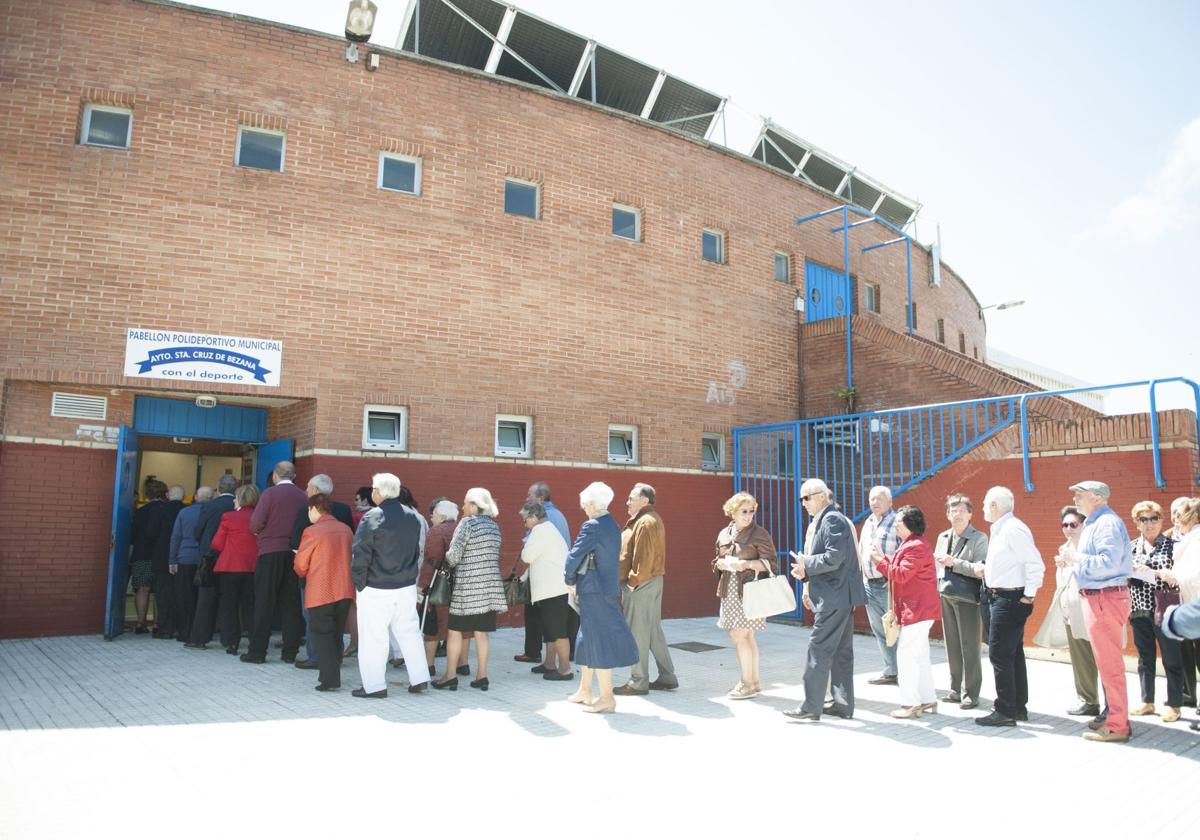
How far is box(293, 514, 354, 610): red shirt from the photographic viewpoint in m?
7.43


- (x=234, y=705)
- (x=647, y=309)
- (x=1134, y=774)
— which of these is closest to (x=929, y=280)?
(x=647, y=309)

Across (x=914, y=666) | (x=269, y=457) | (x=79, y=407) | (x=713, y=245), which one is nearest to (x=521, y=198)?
(x=713, y=245)

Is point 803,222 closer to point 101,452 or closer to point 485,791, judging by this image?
point 101,452

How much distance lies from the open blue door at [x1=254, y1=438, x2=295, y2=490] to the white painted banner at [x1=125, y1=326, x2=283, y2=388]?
3.62 feet

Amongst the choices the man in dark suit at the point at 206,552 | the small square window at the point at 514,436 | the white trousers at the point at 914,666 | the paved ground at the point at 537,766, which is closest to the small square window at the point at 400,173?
the small square window at the point at 514,436

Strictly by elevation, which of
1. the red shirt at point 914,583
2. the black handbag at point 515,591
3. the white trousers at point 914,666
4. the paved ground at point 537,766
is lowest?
the paved ground at point 537,766

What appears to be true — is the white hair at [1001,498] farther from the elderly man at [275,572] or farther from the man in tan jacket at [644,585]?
the elderly man at [275,572]

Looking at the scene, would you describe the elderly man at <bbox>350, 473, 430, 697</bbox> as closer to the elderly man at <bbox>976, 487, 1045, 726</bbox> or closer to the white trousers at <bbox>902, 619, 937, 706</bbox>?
the white trousers at <bbox>902, 619, 937, 706</bbox>

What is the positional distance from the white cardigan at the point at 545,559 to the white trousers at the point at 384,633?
3.94 ft

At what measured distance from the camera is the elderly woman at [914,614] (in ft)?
21.6

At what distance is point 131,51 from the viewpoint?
10336 millimetres

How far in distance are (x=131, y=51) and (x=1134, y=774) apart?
499 inches

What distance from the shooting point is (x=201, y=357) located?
10109 millimetres

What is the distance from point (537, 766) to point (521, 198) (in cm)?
934
